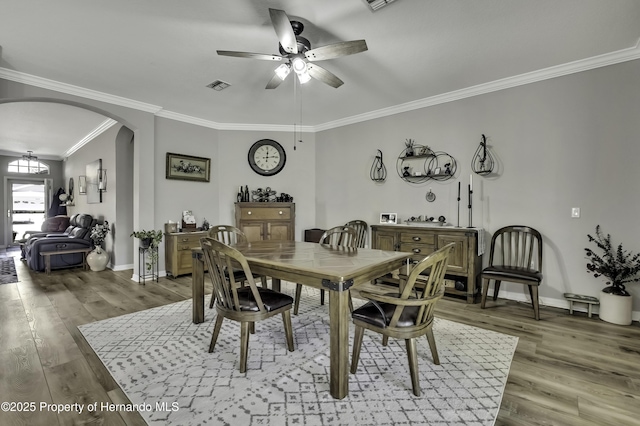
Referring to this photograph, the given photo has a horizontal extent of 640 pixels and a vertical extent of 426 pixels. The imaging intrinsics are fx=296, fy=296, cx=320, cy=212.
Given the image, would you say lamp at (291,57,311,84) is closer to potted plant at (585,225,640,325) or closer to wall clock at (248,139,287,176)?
wall clock at (248,139,287,176)

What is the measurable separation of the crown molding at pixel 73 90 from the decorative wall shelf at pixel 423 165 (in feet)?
12.7

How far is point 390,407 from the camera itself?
166 cm

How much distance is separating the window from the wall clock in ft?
25.3

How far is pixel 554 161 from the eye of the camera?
3.34m

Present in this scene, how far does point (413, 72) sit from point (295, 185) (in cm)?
296

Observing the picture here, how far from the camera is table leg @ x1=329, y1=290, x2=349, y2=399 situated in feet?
5.63

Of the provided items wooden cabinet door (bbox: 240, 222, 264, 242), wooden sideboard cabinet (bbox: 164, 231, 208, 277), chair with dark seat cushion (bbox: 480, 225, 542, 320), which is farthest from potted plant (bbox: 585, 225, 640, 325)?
wooden sideboard cabinet (bbox: 164, 231, 208, 277)

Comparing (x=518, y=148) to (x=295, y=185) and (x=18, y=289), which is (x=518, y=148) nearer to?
(x=295, y=185)

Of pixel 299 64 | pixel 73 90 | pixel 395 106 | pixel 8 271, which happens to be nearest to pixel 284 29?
pixel 299 64

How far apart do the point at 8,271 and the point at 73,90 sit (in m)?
3.79

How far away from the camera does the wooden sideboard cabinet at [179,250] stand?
459 cm

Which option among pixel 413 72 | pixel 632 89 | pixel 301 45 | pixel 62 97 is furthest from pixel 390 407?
pixel 62 97

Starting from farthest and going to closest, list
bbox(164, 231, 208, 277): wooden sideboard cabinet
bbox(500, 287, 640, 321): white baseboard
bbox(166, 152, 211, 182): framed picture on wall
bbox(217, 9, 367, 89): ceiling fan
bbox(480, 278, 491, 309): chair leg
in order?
bbox(166, 152, 211, 182): framed picture on wall
bbox(164, 231, 208, 277): wooden sideboard cabinet
bbox(480, 278, 491, 309): chair leg
bbox(500, 287, 640, 321): white baseboard
bbox(217, 9, 367, 89): ceiling fan

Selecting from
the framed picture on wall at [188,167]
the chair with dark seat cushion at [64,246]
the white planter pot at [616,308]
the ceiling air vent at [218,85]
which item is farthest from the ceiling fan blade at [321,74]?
the chair with dark seat cushion at [64,246]
